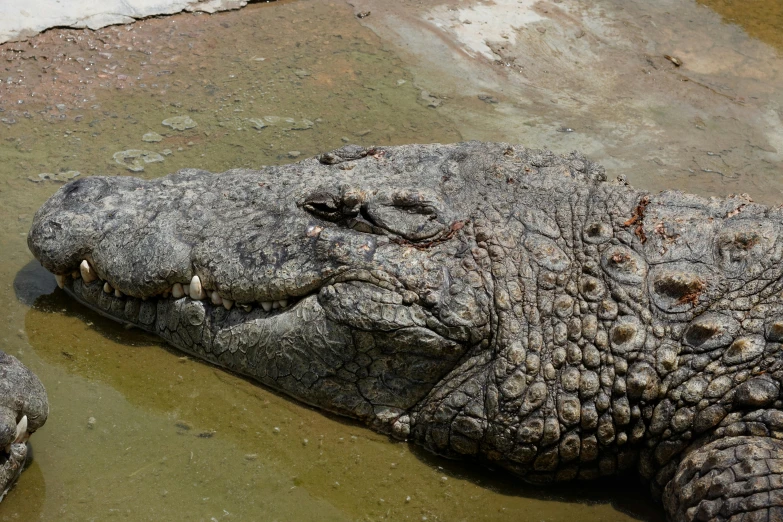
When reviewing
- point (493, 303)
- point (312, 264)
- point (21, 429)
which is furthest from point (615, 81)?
point (21, 429)

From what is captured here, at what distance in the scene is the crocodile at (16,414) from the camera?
3359mm

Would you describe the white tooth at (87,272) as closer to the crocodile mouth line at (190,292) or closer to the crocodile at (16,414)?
the crocodile mouth line at (190,292)

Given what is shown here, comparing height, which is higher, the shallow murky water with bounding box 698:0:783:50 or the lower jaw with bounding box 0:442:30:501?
the shallow murky water with bounding box 698:0:783:50

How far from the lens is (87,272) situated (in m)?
4.38

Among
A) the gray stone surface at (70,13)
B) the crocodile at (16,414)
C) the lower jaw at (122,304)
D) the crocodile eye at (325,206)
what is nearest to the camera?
the crocodile at (16,414)

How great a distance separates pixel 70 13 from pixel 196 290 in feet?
12.6

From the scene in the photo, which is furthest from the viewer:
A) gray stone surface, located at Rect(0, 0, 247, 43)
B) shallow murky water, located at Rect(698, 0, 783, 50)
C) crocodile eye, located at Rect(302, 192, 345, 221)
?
shallow murky water, located at Rect(698, 0, 783, 50)

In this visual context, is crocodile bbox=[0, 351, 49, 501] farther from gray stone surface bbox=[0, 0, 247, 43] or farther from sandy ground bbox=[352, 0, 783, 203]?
gray stone surface bbox=[0, 0, 247, 43]

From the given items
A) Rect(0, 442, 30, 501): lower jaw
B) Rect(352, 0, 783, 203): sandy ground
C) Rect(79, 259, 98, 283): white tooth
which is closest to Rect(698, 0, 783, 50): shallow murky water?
Rect(352, 0, 783, 203): sandy ground

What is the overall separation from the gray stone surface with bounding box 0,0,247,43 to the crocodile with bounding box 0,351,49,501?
3.98 m

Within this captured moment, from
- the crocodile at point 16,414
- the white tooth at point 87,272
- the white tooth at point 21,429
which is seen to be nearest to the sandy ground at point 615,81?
the white tooth at point 87,272

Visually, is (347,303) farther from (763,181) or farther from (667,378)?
(763,181)

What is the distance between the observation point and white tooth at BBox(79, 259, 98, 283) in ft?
14.3

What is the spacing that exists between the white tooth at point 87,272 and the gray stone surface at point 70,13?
3.15 metres
